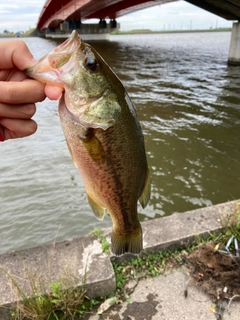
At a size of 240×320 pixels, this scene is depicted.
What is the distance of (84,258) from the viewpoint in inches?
130

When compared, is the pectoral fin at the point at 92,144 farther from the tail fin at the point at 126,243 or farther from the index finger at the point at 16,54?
the tail fin at the point at 126,243

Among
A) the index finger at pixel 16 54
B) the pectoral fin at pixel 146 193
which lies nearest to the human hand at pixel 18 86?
the index finger at pixel 16 54

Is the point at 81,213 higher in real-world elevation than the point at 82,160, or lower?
lower

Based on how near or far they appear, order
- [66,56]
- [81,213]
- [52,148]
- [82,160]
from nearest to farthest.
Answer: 1. [66,56]
2. [82,160]
3. [81,213]
4. [52,148]

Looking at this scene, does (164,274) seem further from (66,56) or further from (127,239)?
Answer: (66,56)

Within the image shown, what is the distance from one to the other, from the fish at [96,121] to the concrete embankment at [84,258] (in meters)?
1.38

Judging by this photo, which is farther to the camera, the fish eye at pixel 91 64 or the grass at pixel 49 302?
the grass at pixel 49 302

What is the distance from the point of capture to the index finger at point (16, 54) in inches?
64.3

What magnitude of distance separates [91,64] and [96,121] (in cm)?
31

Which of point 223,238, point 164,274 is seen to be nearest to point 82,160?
point 164,274

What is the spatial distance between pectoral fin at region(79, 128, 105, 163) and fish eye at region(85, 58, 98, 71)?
0.34 metres

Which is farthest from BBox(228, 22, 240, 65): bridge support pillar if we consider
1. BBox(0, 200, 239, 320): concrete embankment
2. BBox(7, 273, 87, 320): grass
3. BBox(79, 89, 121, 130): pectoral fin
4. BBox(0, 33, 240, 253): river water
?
BBox(79, 89, 121, 130): pectoral fin

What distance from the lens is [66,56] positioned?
1.61 metres

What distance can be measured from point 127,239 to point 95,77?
3.91 ft
